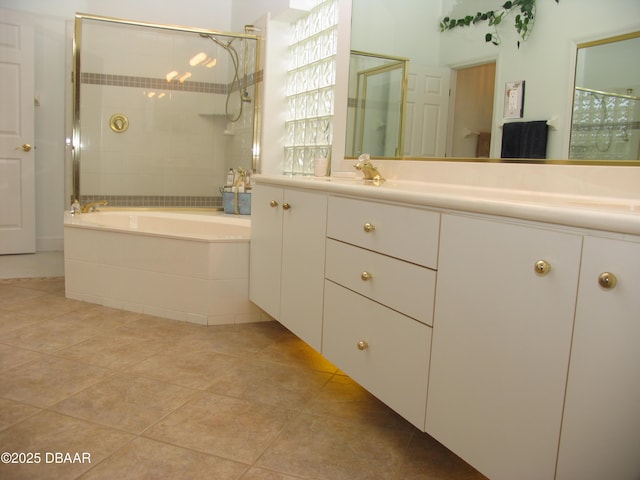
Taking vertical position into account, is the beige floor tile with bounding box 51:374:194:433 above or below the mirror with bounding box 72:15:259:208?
below

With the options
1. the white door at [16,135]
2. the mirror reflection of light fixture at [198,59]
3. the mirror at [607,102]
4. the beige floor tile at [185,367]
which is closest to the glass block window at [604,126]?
the mirror at [607,102]

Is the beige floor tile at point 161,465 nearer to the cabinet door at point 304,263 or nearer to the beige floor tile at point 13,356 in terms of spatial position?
the cabinet door at point 304,263

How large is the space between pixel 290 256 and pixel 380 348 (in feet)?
2.35

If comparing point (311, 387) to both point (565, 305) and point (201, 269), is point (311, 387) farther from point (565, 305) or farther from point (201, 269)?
point (565, 305)

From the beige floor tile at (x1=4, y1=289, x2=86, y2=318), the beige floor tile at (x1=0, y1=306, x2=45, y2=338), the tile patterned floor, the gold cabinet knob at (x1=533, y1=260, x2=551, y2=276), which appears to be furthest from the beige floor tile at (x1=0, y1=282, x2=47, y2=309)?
the gold cabinet knob at (x1=533, y1=260, x2=551, y2=276)

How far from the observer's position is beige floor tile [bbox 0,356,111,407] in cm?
189

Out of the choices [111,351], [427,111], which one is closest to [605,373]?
[427,111]

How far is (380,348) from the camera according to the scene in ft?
5.34

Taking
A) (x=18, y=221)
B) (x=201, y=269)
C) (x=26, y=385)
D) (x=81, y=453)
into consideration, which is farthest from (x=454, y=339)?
(x=18, y=221)

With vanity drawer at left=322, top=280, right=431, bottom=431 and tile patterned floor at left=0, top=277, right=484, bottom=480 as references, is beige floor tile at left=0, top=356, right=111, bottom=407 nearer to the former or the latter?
tile patterned floor at left=0, top=277, right=484, bottom=480

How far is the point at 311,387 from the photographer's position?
82.2 inches

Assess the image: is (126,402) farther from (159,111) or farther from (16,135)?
(16,135)

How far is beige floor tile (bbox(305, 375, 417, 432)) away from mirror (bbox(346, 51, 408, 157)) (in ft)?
3.29

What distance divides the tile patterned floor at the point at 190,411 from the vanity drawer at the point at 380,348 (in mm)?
184
